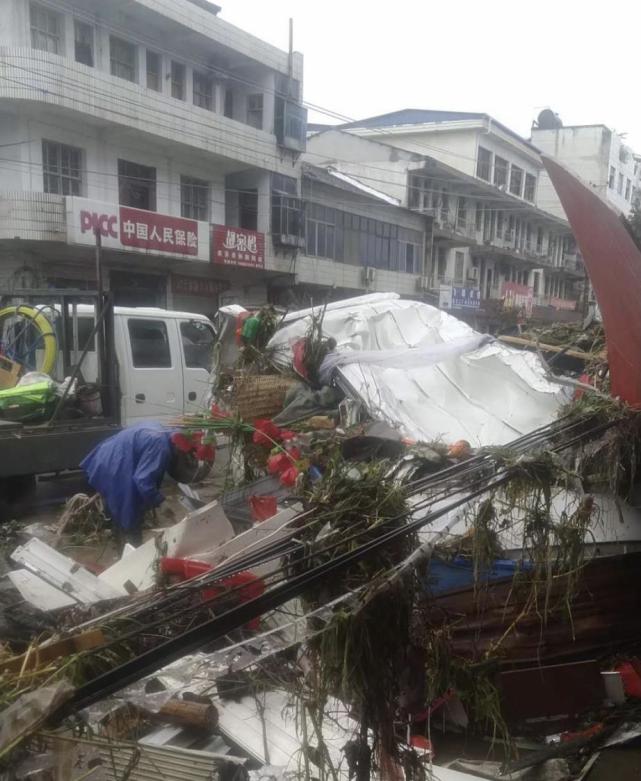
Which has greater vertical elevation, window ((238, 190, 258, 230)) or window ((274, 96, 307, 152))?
window ((274, 96, 307, 152))

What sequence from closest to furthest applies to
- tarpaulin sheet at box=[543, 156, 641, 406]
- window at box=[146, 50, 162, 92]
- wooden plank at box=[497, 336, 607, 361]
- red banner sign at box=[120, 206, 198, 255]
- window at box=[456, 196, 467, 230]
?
tarpaulin sheet at box=[543, 156, 641, 406] → wooden plank at box=[497, 336, 607, 361] → red banner sign at box=[120, 206, 198, 255] → window at box=[146, 50, 162, 92] → window at box=[456, 196, 467, 230]

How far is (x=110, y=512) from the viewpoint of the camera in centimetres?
645

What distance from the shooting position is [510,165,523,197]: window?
37.2m

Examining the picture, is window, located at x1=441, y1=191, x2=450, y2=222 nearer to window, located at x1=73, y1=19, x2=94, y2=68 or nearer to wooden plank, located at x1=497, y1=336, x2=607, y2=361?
window, located at x1=73, y1=19, x2=94, y2=68

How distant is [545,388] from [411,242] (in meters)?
21.5

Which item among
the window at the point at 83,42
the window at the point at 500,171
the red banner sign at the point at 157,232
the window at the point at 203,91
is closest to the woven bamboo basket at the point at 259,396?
the red banner sign at the point at 157,232

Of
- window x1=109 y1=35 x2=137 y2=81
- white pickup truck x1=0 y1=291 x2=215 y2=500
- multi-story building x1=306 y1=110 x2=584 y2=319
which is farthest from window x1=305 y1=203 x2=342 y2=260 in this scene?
white pickup truck x1=0 y1=291 x2=215 y2=500

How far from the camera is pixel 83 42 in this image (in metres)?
16.0

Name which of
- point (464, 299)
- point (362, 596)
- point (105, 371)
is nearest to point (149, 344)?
point (105, 371)

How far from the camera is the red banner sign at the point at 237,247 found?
18.2 metres

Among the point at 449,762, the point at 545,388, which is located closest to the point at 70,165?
the point at 545,388

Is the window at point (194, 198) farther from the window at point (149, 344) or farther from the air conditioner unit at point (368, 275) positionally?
the window at point (149, 344)

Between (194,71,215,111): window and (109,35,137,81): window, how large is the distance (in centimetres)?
213

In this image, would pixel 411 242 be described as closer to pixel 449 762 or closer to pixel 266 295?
pixel 266 295
